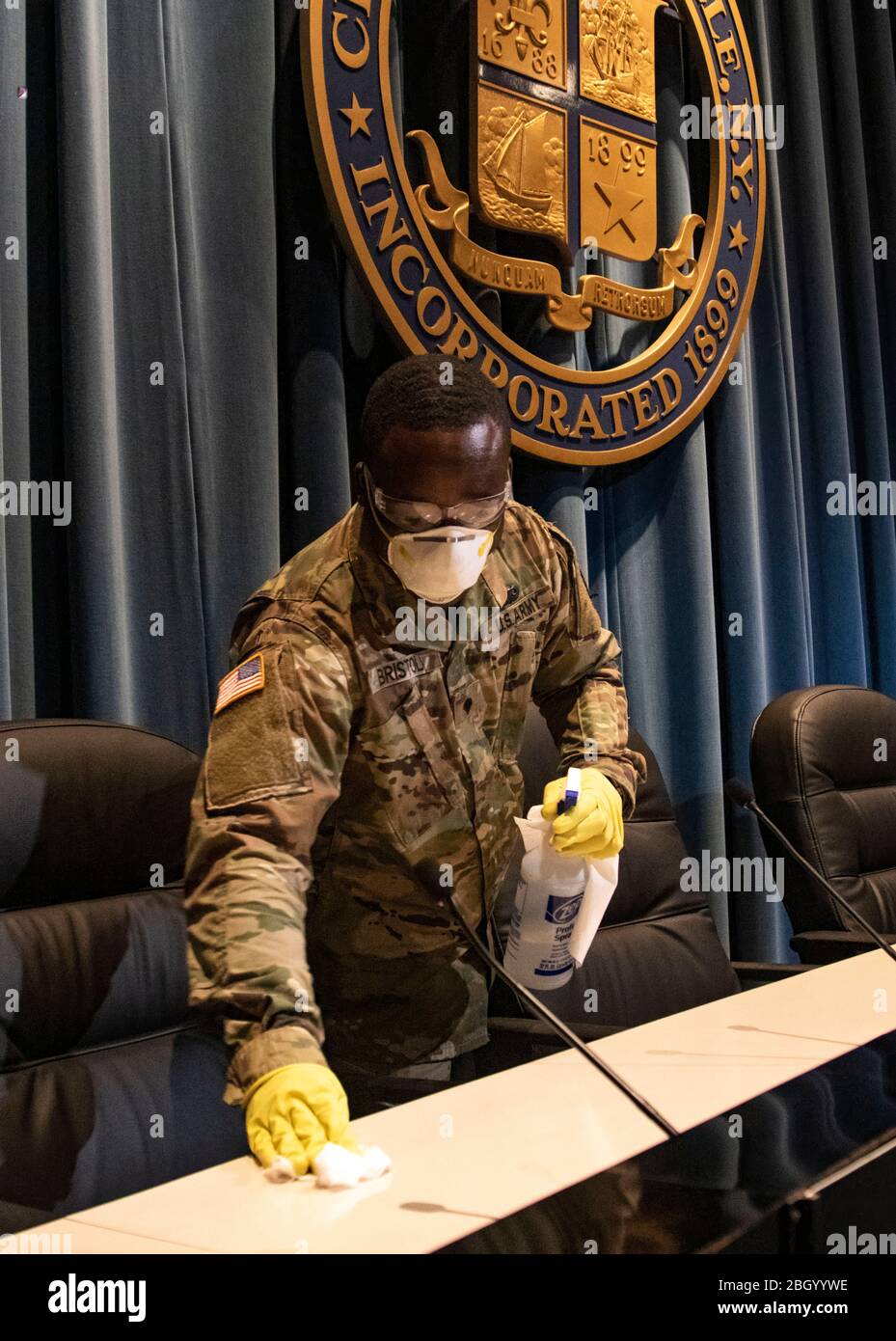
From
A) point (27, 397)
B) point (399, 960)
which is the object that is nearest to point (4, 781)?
point (399, 960)

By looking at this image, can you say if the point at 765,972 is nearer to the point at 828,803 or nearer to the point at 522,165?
the point at 828,803

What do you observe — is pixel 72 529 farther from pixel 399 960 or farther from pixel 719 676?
pixel 719 676

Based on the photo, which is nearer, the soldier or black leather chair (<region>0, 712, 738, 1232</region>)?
the soldier

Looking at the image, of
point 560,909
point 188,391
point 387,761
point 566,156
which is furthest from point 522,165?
point 560,909

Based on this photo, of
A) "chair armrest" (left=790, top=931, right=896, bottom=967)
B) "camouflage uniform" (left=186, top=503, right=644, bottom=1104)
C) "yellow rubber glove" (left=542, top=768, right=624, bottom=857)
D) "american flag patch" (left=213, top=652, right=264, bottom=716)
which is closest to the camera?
"camouflage uniform" (left=186, top=503, right=644, bottom=1104)

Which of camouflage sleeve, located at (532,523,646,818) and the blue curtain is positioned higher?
the blue curtain

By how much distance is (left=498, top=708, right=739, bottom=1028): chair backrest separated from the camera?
197 centimetres

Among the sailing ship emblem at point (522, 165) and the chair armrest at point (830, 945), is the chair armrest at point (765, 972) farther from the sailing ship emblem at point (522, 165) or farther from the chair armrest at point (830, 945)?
the sailing ship emblem at point (522, 165)

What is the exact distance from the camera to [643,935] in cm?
206

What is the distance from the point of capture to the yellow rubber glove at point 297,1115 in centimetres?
103

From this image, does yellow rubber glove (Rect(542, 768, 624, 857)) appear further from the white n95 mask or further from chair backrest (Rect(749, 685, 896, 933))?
chair backrest (Rect(749, 685, 896, 933))

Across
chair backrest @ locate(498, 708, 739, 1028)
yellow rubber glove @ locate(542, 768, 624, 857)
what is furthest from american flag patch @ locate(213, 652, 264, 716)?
chair backrest @ locate(498, 708, 739, 1028)

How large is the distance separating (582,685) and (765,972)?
0.59 metres

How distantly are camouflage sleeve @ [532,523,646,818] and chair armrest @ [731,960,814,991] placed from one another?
0.46 m
